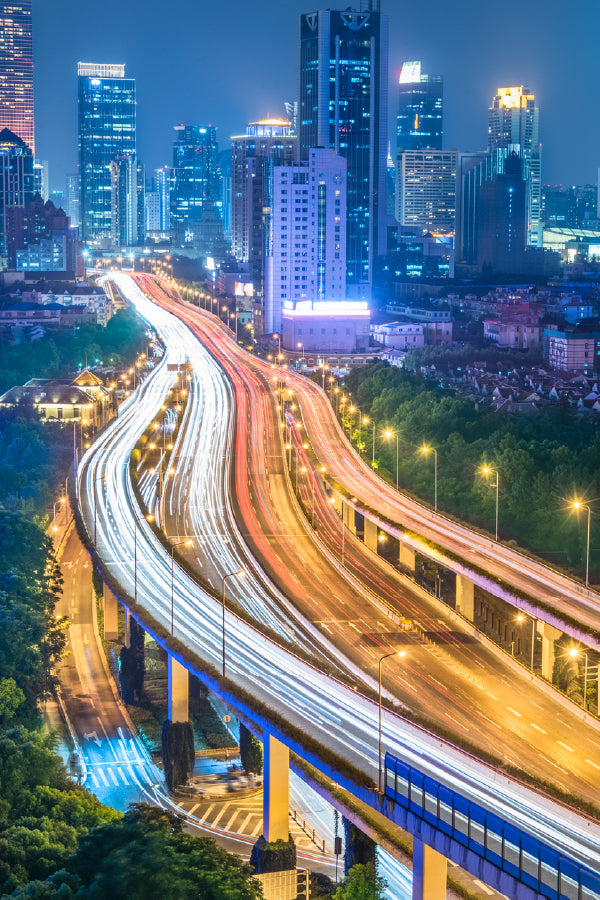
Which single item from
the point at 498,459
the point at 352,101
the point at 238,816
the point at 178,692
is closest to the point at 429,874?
the point at 238,816

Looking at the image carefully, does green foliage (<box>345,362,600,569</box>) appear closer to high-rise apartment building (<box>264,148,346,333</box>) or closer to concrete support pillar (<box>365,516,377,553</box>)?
concrete support pillar (<box>365,516,377,553</box>)

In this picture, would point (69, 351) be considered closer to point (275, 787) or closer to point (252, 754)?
point (252, 754)

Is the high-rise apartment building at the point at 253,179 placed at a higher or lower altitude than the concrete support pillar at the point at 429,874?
higher

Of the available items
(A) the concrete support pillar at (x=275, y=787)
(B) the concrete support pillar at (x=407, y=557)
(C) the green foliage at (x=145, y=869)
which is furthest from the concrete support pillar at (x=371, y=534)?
(C) the green foliage at (x=145, y=869)

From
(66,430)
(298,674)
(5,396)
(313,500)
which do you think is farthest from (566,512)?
(5,396)

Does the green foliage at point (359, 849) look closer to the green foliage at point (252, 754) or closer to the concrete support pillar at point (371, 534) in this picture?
the green foliage at point (252, 754)

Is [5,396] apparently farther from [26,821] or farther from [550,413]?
[26,821]
